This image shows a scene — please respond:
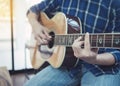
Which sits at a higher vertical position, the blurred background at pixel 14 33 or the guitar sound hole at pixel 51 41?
the guitar sound hole at pixel 51 41

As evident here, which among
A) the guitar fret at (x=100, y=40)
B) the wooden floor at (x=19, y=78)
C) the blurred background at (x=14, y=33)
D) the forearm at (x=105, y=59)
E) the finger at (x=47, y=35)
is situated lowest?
the wooden floor at (x=19, y=78)

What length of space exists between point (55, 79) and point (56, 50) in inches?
6.2

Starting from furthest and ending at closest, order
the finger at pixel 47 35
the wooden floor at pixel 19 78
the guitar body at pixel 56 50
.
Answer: the wooden floor at pixel 19 78 < the finger at pixel 47 35 < the guitar body at pixel 56 50

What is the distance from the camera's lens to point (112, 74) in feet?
3.83

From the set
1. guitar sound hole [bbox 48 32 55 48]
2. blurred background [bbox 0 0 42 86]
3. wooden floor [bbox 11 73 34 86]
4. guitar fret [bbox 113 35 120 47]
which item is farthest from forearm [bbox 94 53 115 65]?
blurred background [bbox 0 0 42 86]

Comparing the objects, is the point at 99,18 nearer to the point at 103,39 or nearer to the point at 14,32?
the point at 103,39

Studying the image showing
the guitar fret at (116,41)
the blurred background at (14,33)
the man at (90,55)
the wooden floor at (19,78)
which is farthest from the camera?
the blurred background at (14,33)

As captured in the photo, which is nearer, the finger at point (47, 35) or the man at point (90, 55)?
the man at point (90, 55)

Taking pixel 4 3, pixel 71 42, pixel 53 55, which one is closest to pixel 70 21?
pixel 71 42

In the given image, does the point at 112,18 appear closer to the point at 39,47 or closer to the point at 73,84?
the point at 73,84

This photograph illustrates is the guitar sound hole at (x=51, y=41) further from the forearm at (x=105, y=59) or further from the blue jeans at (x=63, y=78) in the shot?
the forearm at (x=105, y=59)

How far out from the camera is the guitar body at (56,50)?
128 centimetres

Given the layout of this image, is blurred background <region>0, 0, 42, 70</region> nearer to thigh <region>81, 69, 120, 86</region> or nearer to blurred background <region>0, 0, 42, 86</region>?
blurred background <region>0, 0, 42, 86</region>

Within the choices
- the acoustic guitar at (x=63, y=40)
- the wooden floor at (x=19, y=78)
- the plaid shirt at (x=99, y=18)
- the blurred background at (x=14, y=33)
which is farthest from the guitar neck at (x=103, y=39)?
the blurred background at (x=14, y=33)
